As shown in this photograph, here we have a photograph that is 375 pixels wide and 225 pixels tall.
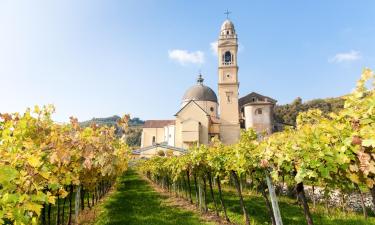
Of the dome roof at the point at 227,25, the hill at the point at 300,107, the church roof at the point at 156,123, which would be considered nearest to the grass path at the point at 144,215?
the dome roof at the point at 227,25

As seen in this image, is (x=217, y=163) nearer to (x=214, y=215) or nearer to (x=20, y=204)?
(x=214, y=215)

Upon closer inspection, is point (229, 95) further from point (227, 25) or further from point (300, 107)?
point (300, 107)

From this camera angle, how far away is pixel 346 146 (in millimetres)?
3252

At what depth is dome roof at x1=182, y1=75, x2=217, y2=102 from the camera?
216ft

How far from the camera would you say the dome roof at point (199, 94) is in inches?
2589

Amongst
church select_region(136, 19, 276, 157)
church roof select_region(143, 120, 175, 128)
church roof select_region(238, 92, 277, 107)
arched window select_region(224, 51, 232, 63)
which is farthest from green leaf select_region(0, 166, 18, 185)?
church roof select_region(143, 120, 175, 128)

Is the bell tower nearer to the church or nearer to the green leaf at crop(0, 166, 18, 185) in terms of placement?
the church

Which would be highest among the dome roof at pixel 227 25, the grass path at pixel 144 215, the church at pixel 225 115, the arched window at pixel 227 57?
the dome roof at pixel 227 25

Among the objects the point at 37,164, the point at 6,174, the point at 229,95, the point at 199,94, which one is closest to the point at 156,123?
the point at 199,94

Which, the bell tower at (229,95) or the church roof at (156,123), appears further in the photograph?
the church roof at (156,123)

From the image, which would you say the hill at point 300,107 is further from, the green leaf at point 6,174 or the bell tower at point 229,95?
the green leaf at point 6,174

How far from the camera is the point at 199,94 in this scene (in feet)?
216

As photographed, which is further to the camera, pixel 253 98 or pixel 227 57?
pixel 253 98

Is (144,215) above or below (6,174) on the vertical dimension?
below
